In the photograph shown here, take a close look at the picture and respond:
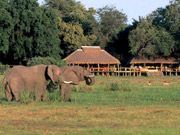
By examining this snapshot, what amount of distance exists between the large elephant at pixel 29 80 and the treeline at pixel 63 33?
33976 mm

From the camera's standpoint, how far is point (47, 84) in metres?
19.1

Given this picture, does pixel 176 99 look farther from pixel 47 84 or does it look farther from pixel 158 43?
pixel 158 43

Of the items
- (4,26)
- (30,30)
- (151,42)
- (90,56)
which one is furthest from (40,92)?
(151,42)

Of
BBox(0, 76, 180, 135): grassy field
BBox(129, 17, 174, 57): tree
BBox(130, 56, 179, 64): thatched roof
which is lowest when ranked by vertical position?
BBox(0, 76, 180, 135): grassy field

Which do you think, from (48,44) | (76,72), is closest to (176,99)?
(76,72)

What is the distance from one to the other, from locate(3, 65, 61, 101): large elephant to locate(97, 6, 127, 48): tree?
171 ft

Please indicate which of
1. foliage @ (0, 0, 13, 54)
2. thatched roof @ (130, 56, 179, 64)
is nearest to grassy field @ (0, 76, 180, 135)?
foliage @ (0, 0, 13, 54)

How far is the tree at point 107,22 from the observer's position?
2849 inches

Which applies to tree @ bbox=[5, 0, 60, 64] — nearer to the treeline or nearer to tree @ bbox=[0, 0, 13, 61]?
the treeline

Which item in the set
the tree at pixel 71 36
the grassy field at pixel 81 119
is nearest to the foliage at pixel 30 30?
the tree at pixel 71 36

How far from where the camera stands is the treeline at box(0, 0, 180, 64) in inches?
2221

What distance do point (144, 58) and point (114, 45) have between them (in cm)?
851

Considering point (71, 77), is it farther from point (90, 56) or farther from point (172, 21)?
point (172, 21)

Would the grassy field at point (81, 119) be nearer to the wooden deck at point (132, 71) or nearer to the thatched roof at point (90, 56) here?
the wooden deck at point (132, 71)
